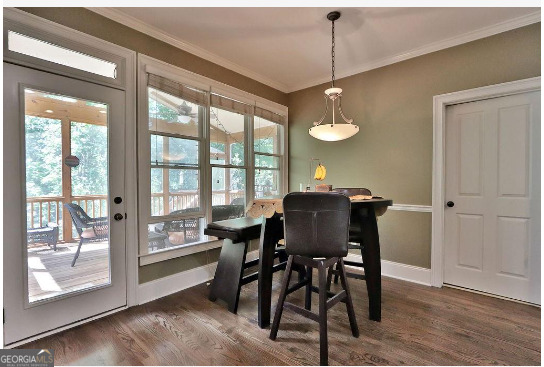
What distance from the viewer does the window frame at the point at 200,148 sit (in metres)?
2.46

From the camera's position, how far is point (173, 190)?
2.75m

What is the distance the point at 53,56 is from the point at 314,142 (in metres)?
3.08

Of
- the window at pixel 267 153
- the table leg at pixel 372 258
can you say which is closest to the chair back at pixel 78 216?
the window at pixel 267 153

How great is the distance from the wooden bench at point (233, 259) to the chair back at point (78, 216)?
0.99 metres

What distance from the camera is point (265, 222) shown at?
2057 millimetres

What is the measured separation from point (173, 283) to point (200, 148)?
152 centimetres

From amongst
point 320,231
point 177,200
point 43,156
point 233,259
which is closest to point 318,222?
point 320,231

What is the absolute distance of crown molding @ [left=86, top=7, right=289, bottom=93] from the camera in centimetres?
223

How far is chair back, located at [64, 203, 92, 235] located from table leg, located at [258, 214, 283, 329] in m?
1.49

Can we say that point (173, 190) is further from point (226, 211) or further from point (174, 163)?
point (226, 211)

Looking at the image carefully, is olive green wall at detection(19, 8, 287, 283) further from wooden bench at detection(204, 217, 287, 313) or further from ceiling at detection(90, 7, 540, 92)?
wooden bench at detection(204, 217, 287, 313)

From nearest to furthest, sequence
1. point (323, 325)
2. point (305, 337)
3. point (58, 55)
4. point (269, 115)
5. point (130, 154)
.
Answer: point (323, 325) < point (305, 337) < point (58, 55) < point (130, 154) < point (269, 115)

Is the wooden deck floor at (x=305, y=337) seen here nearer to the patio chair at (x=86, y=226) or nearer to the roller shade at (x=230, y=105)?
the patio chair at (x=86, y=226)
